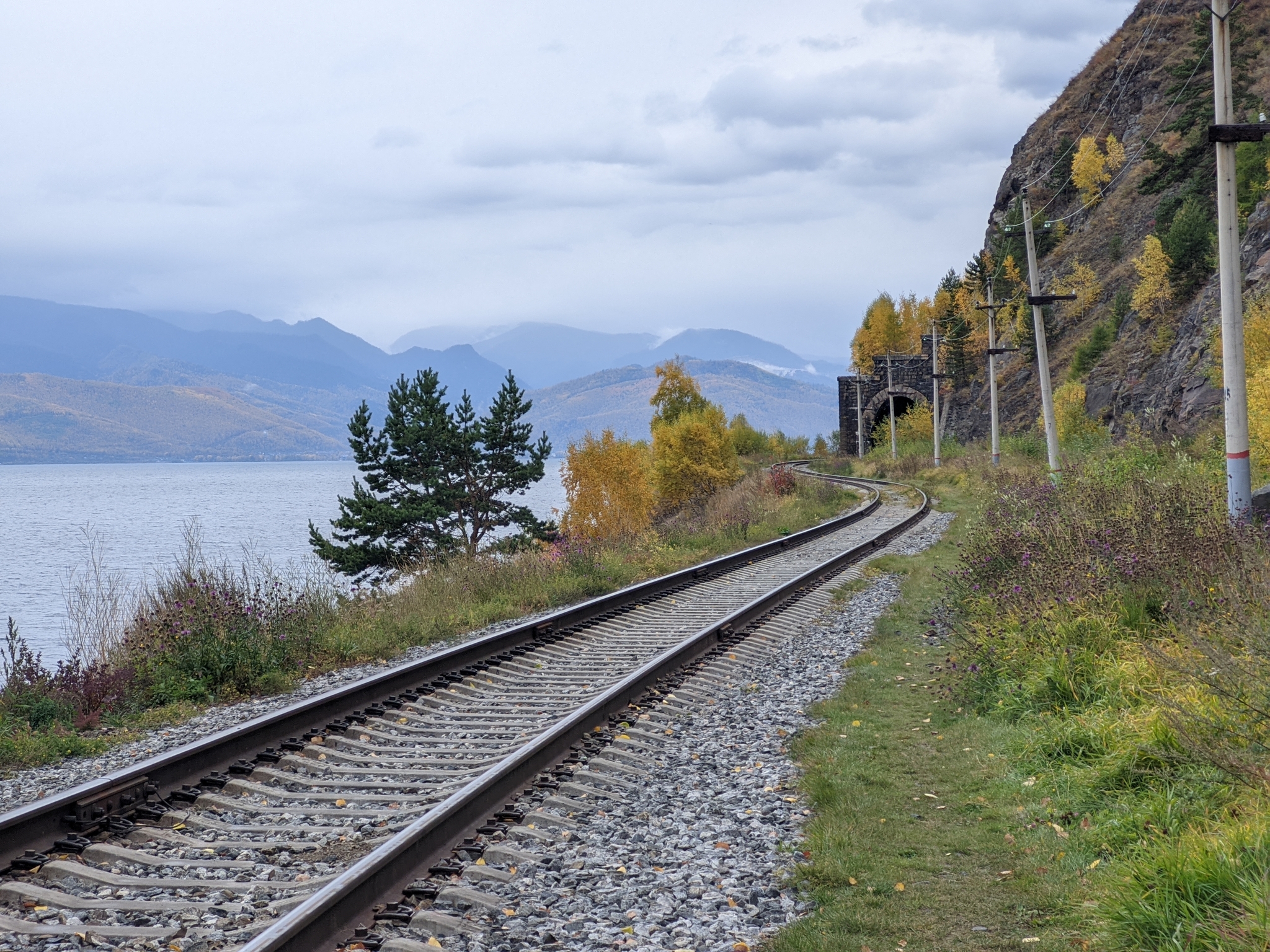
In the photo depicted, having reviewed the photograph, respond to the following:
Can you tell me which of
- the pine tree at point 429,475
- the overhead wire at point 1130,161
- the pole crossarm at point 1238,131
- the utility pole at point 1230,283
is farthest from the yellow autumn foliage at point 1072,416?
the pole crossarm at point 1238,131

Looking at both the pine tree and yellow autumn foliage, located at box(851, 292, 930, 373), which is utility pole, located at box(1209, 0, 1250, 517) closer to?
the pine tree

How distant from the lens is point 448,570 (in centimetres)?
1623

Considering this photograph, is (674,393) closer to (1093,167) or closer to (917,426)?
(917,426)

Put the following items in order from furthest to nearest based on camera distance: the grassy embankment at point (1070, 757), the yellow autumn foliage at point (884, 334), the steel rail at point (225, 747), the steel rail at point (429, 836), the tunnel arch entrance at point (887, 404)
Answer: the yellow autumn foliage at point (884, 334) → the tunnel arch entrance at point (887, 404) → the steel rail at point (225, 747) → the grassy embankment at point (1070, 757) → the steel rail at point (429, 836)

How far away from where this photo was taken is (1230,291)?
37.3 feet

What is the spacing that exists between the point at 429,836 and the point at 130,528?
70375 millimetres

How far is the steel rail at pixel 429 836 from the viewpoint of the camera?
156 inches

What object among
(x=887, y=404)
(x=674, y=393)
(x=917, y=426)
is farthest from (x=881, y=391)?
Result: (x=674, y=393)

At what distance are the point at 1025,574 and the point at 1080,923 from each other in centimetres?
615

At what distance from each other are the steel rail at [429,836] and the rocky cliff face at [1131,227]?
67.9ft

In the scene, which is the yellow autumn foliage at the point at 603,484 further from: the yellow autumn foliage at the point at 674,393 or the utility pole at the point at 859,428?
the utility pole at the point at 859,428

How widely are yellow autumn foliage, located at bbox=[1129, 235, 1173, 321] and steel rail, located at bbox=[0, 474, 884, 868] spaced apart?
128 ft

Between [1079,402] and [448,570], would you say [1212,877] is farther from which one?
[1079,402]

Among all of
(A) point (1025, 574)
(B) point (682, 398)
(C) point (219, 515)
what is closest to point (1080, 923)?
(A) point (1025, 574)
